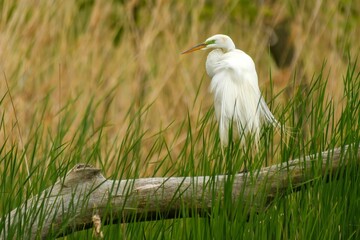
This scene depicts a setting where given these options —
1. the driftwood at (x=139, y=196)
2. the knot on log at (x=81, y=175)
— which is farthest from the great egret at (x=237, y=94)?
the knot on log at (x=81, y=175)

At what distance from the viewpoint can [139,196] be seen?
2488 mm

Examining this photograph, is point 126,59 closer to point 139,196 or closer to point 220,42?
point 220,42

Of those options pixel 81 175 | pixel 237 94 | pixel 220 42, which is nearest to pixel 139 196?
pixel 81 175

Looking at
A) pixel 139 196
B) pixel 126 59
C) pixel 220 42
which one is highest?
pixel 126 59

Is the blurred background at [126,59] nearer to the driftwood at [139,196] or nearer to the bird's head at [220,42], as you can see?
the bird's head at [220,42]

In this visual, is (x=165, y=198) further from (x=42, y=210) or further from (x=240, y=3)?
(x=240, y=3)

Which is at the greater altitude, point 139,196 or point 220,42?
point 220,42

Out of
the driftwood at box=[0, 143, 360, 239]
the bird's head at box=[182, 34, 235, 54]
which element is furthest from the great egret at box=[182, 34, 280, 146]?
the driftwood at box=[0, 143, 360, 239]

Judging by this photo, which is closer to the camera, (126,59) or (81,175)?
(81,175)

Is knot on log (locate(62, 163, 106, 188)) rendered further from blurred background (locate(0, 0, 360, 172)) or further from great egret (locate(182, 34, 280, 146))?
blurred background (locate(0, 0, 360, 172))

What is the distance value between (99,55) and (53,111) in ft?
2.28

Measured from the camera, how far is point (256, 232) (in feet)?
7.86

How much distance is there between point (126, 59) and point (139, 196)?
2.41 metres

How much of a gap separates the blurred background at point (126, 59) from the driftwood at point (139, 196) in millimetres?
1225
